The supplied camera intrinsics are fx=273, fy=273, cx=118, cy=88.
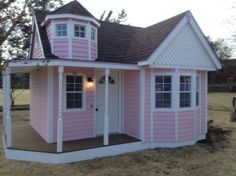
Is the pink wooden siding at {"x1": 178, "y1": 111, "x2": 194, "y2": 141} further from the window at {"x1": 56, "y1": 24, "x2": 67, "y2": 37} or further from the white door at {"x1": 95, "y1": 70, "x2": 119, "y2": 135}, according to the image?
the window at {"x1": 56, "y1": 24, "x2": 67, "y2": 37}

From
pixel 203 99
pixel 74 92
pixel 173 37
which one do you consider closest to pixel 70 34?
pixel 74 92

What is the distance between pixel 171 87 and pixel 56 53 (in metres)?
4.54

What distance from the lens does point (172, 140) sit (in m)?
10.3

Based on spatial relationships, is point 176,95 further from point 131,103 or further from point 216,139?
point 216,139

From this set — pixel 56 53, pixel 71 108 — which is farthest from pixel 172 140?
pixel 56 53

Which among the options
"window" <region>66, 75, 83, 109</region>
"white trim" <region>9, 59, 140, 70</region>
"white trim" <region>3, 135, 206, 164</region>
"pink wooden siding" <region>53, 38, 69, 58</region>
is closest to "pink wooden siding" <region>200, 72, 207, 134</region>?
"white trim" <region>3, 135, 206, 164</region>

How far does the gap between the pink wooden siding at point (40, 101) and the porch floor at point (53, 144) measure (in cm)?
45

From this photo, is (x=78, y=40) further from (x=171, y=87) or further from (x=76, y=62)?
(x=171, y=87)

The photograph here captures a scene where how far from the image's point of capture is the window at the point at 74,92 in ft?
33.5

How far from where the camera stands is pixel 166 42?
33.1 feet

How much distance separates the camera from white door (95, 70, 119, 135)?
1107 cm

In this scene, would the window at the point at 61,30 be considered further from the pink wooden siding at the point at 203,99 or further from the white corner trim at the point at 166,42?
the pink wooden siding at the point at 203,99

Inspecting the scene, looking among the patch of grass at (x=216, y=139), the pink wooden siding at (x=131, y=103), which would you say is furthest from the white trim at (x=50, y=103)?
the patch of grass at (x=216, y=139)

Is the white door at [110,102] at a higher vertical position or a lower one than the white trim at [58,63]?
lower
